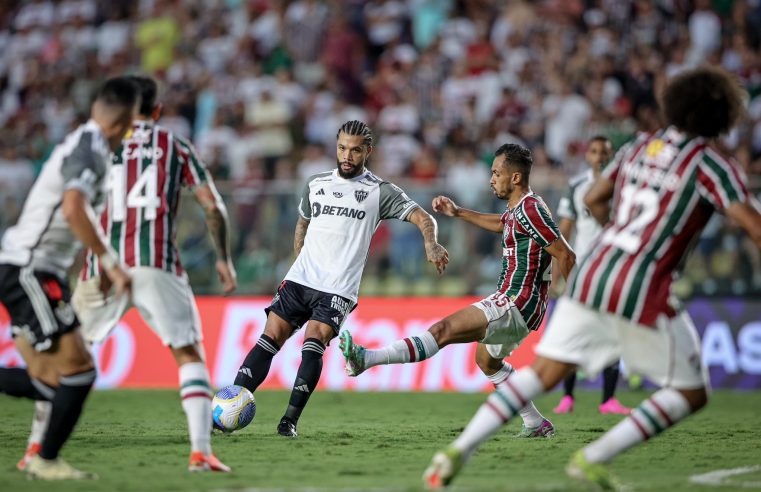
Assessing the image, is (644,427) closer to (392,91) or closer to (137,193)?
(137,193)

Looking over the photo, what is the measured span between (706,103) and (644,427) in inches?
73.1

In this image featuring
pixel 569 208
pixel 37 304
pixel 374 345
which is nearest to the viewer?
pixel 37 304

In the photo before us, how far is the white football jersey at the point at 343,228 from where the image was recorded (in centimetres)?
991

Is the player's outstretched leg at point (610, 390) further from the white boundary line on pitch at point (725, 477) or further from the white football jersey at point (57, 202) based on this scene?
the white football jersey at point (57, 202)

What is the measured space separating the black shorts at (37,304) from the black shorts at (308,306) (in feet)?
9.94

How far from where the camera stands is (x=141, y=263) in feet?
24.5

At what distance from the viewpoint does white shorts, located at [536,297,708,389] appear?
6516 mm

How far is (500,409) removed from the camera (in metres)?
6.53

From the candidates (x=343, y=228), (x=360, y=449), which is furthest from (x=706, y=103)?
(x=343, y=228)

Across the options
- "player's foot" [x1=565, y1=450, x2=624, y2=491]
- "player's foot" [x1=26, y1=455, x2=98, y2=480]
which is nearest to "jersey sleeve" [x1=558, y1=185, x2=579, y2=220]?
"player's foot" [x1=565, y1=450, x2=624, y2=491]

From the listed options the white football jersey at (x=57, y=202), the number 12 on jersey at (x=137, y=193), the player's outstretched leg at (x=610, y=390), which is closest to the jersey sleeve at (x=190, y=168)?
the number 12 on jersey at (x=137, y=193)

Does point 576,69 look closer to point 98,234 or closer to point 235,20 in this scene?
point 235,20

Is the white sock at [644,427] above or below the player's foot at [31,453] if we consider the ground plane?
above

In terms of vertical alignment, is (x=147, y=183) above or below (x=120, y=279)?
above
